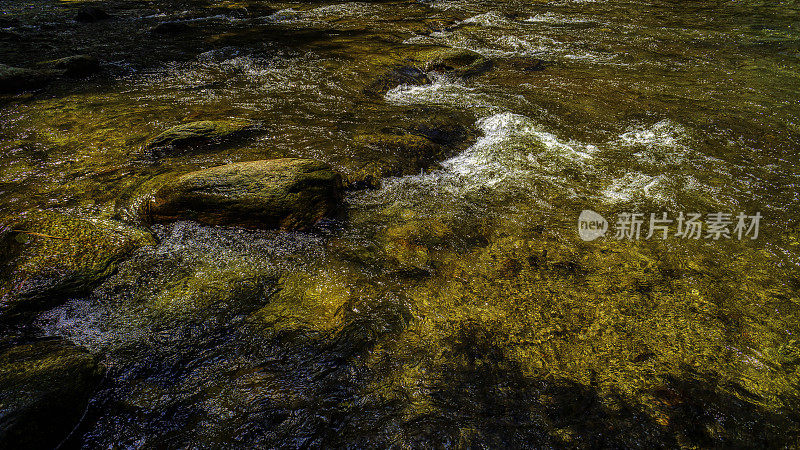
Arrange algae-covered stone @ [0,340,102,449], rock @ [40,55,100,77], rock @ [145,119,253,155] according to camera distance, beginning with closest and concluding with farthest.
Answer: algae-covered stone @ [0,340,102,449] → rock @ [145,119,253,155] → rock @ [40,55,100,77]

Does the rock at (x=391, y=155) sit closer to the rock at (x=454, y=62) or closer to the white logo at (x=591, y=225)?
the white logo at (x=591, y=225)

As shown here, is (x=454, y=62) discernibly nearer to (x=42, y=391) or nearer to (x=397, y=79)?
(x=397, y=79)

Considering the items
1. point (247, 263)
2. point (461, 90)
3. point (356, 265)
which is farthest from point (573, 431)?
point (461, 90)

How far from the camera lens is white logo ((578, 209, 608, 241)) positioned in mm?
3439

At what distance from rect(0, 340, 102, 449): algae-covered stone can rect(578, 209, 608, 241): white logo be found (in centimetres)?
384

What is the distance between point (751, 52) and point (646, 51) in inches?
80.5

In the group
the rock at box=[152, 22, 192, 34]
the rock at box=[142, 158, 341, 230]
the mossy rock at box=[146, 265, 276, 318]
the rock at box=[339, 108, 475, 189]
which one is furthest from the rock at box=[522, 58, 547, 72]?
the rock at box=[152, 22, 192, 34]

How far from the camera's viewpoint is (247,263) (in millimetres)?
3029

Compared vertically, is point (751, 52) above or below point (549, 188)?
above

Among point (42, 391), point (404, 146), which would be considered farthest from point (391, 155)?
point (42, 391)

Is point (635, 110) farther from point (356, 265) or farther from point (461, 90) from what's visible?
point (356, 265)

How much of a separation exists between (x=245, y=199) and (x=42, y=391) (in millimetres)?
1827

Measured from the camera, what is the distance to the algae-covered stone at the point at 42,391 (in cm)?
179

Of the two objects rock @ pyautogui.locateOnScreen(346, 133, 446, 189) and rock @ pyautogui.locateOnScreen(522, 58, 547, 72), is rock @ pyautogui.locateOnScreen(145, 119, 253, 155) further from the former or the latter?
rock @ pyautogui.locateOnScreen(522, 58, 547, 72)
